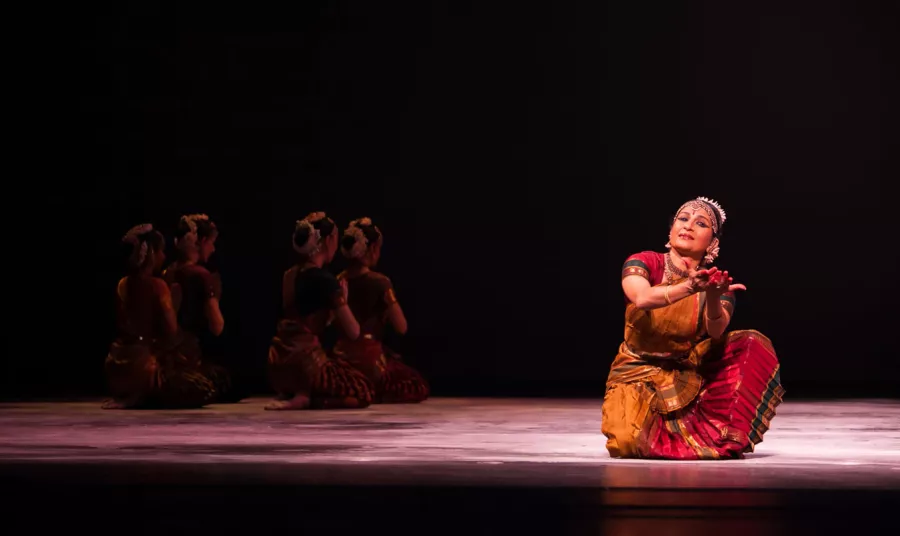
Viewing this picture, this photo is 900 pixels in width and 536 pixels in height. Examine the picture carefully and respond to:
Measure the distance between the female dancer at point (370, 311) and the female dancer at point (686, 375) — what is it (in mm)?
2650

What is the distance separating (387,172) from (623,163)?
1340mm

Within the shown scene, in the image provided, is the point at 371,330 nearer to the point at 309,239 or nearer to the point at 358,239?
the point at 358,239

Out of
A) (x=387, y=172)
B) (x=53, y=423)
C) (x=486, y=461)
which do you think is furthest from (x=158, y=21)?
(x=486, y=461)

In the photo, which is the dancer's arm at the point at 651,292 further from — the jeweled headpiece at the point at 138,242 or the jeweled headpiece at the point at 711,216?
the jeweled headpiece at the point at 138,242

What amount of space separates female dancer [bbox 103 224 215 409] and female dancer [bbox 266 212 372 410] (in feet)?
1.55

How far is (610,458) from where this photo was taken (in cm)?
564

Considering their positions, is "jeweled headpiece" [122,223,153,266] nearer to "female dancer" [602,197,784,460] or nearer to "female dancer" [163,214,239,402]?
"female dancer" [163,214,239,402]

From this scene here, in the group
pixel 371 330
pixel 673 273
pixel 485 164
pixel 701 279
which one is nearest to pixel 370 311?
pixel 371 330

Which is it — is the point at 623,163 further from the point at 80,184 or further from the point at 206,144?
the point at 80,184

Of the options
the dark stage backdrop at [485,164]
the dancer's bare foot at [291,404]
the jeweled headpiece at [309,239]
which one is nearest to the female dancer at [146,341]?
the dancer's bare foot at [291,404]

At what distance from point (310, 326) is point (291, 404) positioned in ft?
1.22

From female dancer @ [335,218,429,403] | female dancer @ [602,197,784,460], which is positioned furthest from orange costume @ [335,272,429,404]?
female dancer @ [602,197,784,460]

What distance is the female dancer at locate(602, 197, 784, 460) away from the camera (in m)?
5.62

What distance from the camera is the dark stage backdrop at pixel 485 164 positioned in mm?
9516
